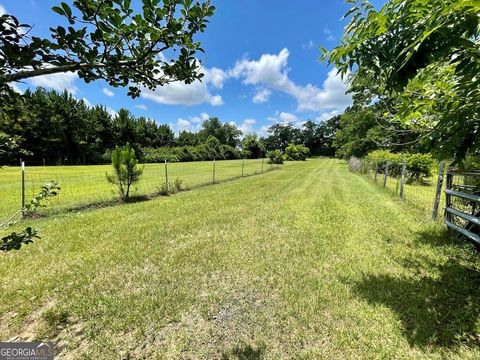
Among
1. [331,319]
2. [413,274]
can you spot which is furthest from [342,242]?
[331,319]

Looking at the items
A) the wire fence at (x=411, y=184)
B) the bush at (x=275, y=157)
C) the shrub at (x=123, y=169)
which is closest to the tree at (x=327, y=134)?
the bush at (x=275, y=157)

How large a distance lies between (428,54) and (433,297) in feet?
9.33

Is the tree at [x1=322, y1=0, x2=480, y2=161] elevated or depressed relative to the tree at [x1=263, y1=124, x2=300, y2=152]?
depressed

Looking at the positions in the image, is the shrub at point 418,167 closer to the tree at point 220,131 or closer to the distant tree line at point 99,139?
the distant tree line at point 99,139

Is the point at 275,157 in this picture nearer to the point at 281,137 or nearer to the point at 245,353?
the point at 245,353

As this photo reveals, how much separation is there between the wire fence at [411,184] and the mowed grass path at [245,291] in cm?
145

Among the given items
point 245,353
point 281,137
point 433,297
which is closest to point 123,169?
point 245,353

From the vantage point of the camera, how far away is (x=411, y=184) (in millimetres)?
14945

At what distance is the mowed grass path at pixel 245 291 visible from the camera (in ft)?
8.11

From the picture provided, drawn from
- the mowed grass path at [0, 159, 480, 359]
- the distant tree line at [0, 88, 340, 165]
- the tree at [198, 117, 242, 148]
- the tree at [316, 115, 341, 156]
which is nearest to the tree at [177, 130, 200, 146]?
the distant tree line at [0, 88, 340, 165]

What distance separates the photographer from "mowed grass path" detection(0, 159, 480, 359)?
8.11 ft

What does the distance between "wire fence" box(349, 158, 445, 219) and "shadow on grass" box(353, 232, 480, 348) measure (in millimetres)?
2952

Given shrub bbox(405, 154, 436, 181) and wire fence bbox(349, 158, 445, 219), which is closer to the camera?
wire fence bbox(349, 158, 445, 219)

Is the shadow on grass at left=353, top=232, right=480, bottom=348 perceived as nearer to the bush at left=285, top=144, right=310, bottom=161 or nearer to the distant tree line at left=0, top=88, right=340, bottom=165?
the distant tree line at left=0, top=88, right=340, bottom=165
